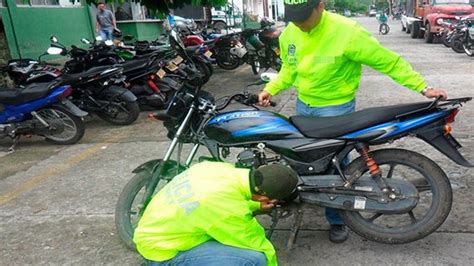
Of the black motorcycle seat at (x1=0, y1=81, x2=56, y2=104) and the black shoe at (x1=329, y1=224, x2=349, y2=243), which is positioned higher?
the black motorcycle seat at (x1=0, y1=81, x2=56, y2=104)

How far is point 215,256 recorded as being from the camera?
7.04 feet

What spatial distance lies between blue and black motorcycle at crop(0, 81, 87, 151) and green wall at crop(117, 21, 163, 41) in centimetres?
1008

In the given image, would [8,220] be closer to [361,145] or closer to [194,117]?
[194,117]

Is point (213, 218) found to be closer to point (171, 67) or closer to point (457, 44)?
point (171, 67)

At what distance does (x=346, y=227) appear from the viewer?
3.21 metres

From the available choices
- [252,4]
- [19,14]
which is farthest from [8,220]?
[252,4]

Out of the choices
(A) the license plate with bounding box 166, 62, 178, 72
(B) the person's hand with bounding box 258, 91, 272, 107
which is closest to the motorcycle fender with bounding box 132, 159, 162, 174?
(B) the person's hand with bounding box 258, 91, 272, 107

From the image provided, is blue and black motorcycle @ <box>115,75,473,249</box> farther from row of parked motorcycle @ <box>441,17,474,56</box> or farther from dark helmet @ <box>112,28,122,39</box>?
row of parked motorcycle @ <box>441,17,474,56</box>

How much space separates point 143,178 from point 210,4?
734cm

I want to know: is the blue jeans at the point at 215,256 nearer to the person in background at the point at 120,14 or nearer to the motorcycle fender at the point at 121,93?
the motorcycle fender at the point at 121,93

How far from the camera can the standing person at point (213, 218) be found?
6.84ft

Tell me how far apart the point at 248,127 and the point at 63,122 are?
12.7 ft

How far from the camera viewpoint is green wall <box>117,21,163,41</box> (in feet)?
51.7

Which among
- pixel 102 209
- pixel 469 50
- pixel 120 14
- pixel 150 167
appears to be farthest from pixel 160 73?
pixel 120 14
